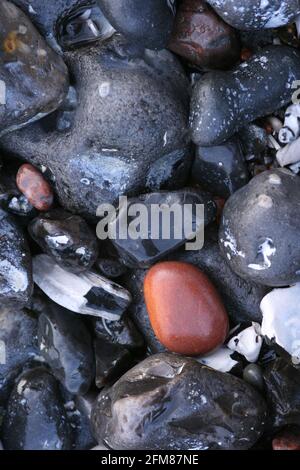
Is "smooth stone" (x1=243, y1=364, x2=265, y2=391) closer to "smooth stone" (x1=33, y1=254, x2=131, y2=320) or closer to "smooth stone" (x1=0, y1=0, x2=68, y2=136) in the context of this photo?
"smooth stone" (x1=33, y1=254, x2=131, y2=320)

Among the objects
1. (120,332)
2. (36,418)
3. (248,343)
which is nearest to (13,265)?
(120,332)

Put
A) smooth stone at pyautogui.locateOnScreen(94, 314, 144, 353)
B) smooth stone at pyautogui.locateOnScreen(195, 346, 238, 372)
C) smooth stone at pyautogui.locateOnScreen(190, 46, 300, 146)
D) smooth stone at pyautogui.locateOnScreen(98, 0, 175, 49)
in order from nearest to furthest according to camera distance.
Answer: smooth stone at pyautogui.locateOnScreen(98, 0, 175, 49)
smooth stone at pyautogui.locateOnScreen(190, 46, 300, 146)
smooth stone at pyautogui.locateOnScreen(195, 346, 238, 372)
smooth stone at pyautogui.locateOnScreen(94, 314, 144, 353)

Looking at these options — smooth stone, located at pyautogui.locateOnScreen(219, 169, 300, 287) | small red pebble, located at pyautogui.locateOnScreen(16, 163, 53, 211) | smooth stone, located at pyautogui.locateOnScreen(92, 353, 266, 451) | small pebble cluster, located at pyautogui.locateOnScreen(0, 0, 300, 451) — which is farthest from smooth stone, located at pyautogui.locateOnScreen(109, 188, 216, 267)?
smooth stone, located at pyautogui.locateOnScreen(92, 353, 266, 451)

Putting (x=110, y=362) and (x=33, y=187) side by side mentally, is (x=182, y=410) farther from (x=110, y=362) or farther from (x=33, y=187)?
(x=33, y=187)

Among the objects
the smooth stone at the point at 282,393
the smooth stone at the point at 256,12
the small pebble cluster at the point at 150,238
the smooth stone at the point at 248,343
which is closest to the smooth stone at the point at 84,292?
the small pebble cluster at the point at 150,238

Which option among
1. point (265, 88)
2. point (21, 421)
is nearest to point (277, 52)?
point (265, 88)

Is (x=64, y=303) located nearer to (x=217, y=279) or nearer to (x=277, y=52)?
(x=217, y=279)

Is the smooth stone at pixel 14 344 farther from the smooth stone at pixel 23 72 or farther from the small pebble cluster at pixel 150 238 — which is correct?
the smooth stone at pixel 23 72
